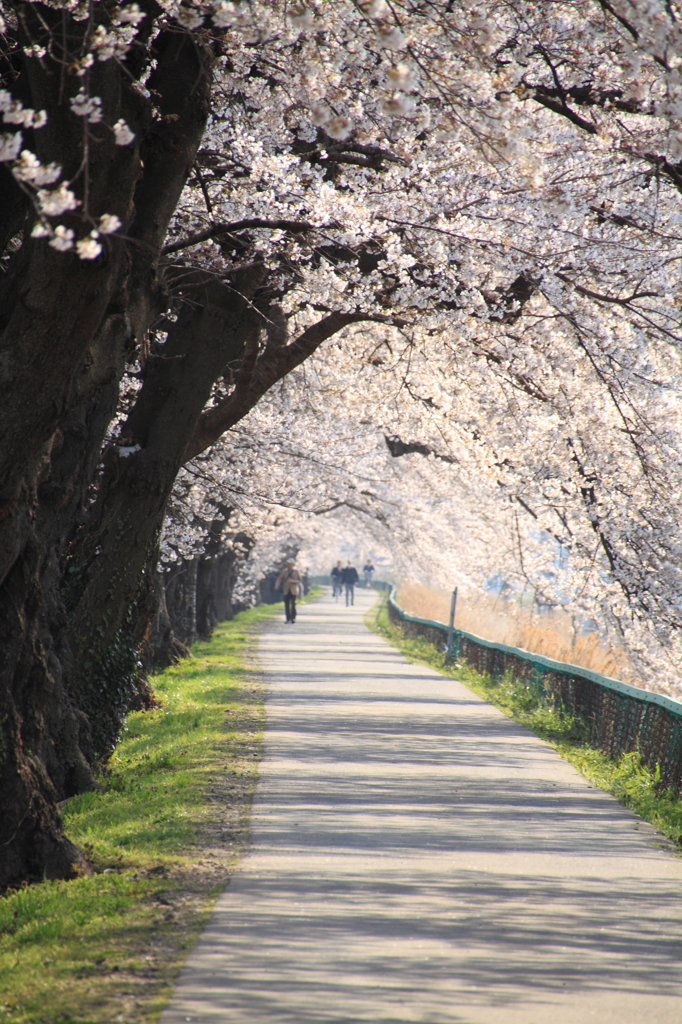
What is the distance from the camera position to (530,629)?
938 inches

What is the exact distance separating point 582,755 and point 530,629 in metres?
11.2

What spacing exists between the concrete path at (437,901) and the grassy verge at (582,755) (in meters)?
0.22

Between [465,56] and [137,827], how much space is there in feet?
18.6

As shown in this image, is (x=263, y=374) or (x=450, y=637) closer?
(x=263, y=374)

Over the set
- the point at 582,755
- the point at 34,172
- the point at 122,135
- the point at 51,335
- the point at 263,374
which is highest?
the point at 263,374

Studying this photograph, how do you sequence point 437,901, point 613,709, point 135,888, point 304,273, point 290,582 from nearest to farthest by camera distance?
point 437,901
point 135,888
point 304,273
point 613,709
point 290,582

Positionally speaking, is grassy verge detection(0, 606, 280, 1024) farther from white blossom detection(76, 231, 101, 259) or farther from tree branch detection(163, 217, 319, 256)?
tree branch detection(163, 217, 319, 256)

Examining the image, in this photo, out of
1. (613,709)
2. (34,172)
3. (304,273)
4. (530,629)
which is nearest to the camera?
(34,172)

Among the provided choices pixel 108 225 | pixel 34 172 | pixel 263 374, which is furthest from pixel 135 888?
pixel 263 374

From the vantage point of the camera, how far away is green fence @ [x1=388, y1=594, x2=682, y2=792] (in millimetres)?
10453

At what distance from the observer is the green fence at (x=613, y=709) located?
1045 cm

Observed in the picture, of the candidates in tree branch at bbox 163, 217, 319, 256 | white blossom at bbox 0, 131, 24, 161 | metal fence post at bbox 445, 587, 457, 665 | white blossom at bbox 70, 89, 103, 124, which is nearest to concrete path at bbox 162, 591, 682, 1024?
white blossom at bbox 0, 131, 24, 161

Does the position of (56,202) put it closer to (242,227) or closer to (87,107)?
(87,107)

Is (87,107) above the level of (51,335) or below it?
above
